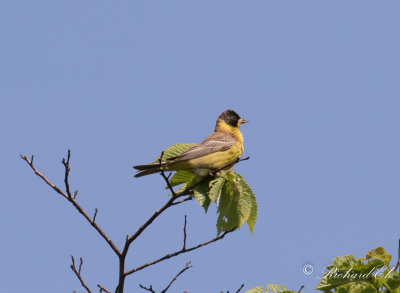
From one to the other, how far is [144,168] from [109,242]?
7.81 ft

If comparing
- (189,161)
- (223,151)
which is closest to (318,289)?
(189,161)

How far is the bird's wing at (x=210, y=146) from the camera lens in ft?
25.2

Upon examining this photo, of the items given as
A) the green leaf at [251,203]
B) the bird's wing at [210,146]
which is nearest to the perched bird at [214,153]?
the bird's wing at [210,146]

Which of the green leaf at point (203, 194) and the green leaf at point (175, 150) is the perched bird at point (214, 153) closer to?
the green leaf at point (175, 150)

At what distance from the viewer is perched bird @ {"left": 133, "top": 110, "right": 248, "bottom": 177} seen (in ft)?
25.5

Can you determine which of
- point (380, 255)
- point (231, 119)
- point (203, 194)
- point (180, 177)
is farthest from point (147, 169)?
point (380, 255)

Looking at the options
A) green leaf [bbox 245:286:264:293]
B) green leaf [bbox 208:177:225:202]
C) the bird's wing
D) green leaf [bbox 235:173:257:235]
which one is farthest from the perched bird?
green leaf [bbox 245:286:264:293]

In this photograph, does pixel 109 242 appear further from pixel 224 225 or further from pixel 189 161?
pixel 189 161

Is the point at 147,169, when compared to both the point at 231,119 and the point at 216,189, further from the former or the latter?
the point at 231,119

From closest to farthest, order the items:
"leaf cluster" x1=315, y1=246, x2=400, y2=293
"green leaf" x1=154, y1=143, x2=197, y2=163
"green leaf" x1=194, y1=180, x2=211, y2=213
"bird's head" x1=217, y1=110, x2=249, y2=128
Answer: "leaf cluster" x1=315, y1=246, x2=400, y2=293
"green leaf" x1=194, y1=180, x2=211, y2=213
"green leaf" x1=154, y1=143, x2=197, y2=163
"bird's head" x1=217, y1=110, x2=249, y2=128

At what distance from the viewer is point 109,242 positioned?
Answer: 18.8 ft

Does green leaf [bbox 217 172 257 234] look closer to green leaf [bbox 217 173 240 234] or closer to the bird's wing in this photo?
green leaf [bbox 217 173 240 234]

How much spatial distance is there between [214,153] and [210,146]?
13cm

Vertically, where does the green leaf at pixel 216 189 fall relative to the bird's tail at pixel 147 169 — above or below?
below
